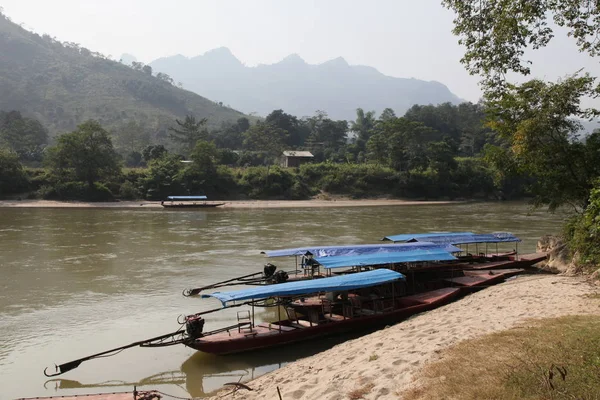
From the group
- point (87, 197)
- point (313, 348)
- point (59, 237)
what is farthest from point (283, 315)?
point (87, 197)

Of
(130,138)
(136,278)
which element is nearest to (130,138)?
(130,138)

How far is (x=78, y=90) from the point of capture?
132625 mm

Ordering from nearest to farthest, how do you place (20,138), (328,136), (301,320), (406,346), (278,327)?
(406,346)
(278,327)
(301,320)
(20,138)
(328,136)

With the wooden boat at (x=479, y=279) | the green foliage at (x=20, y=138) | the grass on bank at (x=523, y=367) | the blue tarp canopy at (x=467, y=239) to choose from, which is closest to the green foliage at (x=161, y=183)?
the green foliage at (x=20, y=138)

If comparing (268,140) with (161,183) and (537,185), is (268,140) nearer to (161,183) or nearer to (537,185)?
(161,183)

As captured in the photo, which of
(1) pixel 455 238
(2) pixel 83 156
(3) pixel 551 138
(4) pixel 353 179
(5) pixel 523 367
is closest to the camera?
(5) pixel 523 367

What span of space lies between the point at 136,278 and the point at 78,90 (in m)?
128

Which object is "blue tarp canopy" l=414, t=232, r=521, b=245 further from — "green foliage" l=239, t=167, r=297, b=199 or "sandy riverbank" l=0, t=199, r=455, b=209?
"green foliage" l=239, t=167, r=297, b=199

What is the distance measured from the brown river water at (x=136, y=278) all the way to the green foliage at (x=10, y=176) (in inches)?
509

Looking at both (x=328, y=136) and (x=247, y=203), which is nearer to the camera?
(x=247, y=203)

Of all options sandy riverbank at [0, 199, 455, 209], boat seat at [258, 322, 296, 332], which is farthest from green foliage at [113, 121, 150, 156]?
boat seat at [258, 322, 296, 332]

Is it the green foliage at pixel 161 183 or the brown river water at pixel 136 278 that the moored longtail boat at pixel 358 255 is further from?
the green foliage at pixel 161 183

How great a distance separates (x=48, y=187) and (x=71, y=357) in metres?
54.8

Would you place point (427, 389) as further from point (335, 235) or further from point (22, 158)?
→ point (22, 158)
